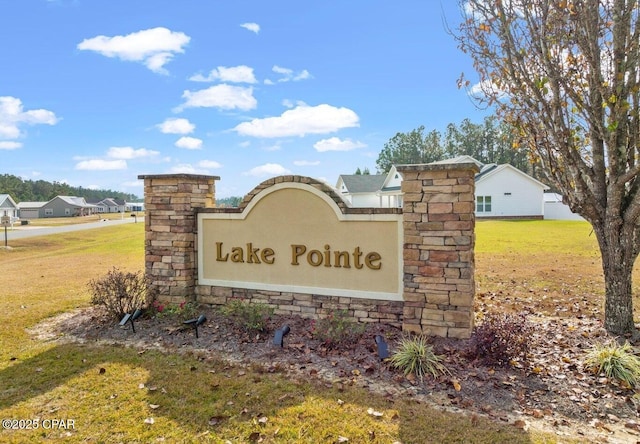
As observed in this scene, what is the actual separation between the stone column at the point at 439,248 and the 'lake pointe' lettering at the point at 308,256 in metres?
0.66

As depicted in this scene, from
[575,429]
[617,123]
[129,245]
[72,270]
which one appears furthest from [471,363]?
[129,245]

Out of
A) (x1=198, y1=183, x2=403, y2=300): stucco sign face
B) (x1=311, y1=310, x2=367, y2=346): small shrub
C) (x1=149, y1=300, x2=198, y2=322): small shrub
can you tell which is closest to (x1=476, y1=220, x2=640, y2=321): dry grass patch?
(x1=198, y1=183, x2=403, y2=300): stucco sign face

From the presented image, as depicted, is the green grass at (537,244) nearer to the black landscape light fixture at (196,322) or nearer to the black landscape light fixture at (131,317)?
the black landscape light fixture at (196,322)

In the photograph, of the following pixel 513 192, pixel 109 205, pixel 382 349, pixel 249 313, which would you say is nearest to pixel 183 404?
pixel 249 313

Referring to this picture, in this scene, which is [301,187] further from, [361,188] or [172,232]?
[361,188]

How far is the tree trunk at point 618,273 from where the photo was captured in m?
5.80

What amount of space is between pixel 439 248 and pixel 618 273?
8.98 ft

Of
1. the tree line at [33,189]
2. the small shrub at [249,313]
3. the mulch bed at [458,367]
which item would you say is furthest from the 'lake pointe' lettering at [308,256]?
the tree line at [33,189]

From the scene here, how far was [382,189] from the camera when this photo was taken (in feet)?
117

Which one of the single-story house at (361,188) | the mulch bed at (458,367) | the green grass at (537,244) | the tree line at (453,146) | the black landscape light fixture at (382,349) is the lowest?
the mulch bed at (458,367)

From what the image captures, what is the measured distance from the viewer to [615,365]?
464 cm

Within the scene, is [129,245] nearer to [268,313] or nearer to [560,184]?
[268,313]

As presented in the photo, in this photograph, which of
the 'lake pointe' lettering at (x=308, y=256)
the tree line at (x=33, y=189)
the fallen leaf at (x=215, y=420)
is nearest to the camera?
the fallen leaf at (x=215, y=420)

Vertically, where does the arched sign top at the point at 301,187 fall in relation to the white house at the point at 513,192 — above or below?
below
